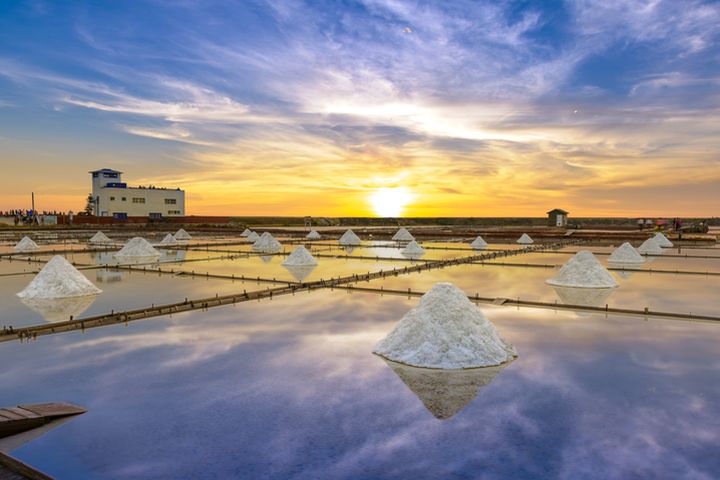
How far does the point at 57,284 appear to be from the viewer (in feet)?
48.5

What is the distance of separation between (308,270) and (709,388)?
644 inches

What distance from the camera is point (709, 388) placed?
7.33 metres

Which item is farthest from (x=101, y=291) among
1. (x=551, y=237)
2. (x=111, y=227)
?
(x=111, y=227)

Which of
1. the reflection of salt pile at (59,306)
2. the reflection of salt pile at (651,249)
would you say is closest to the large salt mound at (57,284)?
the reflection of salt pile at (59,306)

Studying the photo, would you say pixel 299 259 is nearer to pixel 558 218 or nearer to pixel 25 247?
pixel 25 247

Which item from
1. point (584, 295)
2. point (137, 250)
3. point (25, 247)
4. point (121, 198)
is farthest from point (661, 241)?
point (121, 198)

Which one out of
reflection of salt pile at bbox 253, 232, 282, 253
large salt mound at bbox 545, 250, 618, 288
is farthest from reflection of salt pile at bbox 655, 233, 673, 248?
reflection of salt pile at bbox 253, 232, 282, 253

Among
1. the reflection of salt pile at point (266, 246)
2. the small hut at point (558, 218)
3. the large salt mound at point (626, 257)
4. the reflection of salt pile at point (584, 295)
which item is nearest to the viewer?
the reflection of salt pile at point (584, 295)

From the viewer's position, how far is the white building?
66562 mm

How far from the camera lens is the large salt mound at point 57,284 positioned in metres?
14.6

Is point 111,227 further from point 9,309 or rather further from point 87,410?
point 87,410

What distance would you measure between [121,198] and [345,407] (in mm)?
69050

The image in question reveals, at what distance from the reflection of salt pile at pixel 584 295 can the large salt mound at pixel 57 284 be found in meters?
14.5

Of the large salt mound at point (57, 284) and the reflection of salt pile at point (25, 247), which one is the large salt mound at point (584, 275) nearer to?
the large salt mound at point (57, 284)
